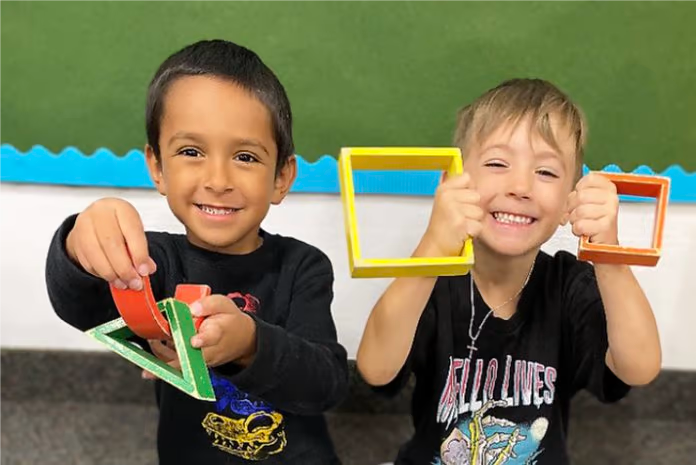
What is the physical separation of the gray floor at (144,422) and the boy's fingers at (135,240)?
19.7 inches

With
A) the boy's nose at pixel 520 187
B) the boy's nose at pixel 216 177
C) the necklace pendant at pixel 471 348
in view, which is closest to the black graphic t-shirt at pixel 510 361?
the necklace pendant at pixel 471 348

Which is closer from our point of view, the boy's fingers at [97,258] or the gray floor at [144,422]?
the boy's fingers at [97,258]

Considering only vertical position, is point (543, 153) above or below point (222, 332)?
above

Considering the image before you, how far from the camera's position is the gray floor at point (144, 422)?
36.0 inches

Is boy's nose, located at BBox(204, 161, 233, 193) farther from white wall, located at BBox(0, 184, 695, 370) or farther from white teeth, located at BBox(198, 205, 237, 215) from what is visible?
white wall, located at BBox(0, 184, 695, 370)

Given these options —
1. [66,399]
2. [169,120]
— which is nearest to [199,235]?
[169,120]

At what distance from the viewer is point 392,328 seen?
541 mm

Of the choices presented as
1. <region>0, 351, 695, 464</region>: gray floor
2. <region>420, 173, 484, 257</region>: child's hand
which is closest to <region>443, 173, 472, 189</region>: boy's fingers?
<region>420, 173, 484, 257</region>: child's hand

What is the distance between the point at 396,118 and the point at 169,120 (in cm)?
28

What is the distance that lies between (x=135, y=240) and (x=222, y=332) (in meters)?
0.08

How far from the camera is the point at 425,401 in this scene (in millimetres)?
656

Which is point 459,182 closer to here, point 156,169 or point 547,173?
point 547,173

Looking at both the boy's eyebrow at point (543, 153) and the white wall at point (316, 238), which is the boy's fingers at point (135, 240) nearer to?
the white wall at point (316, 238)

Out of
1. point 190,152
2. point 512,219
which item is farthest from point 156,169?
point 512,219
